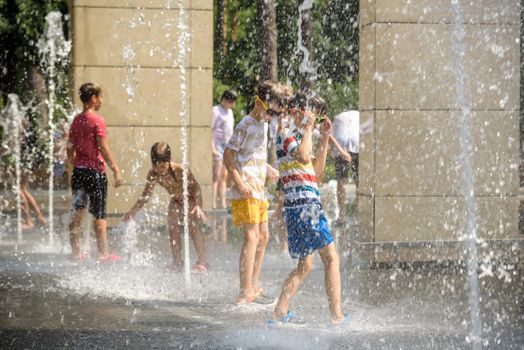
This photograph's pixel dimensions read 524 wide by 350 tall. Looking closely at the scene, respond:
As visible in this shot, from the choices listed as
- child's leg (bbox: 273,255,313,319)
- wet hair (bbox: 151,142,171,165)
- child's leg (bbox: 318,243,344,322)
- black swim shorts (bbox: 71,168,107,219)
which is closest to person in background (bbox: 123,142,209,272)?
wet hair (bbox: 151,142,171,165)

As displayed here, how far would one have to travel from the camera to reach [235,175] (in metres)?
7.59

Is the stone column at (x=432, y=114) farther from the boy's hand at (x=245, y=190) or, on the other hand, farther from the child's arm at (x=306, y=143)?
the child's arm at (x=306, y=143)

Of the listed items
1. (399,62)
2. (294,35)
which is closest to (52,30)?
(294,35)

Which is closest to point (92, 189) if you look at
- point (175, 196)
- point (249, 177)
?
point (175, 196)

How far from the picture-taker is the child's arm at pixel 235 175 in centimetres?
760

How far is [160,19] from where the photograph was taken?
13.1m

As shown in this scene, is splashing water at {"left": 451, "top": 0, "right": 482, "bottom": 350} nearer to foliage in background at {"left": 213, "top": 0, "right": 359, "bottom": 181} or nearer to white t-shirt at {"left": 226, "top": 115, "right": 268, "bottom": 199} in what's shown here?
white t-shirt at {"left": 226, "top": 115, "right": 268, "bottom": 199}

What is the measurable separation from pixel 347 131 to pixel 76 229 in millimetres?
4832

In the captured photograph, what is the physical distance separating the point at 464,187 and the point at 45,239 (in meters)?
4.84

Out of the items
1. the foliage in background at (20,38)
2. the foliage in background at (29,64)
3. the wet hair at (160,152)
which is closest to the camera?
the wet hair at (160,152)

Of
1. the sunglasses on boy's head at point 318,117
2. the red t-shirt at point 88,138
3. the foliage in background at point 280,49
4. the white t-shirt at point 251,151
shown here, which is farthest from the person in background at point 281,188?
the foliage in background at point 280,49

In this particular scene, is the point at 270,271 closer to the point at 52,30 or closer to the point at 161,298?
the point at 161,298

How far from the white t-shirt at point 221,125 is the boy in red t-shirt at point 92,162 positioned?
18.1 feet

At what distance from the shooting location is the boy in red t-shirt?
10.1 m
